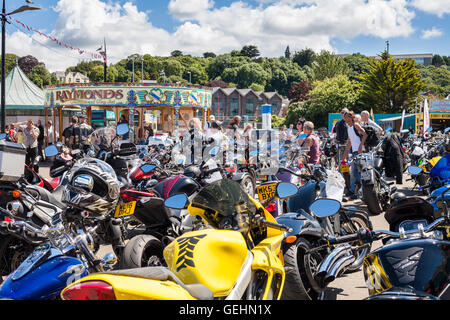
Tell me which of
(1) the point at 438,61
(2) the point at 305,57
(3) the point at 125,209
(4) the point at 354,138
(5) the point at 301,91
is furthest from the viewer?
(1) the point at 438,61

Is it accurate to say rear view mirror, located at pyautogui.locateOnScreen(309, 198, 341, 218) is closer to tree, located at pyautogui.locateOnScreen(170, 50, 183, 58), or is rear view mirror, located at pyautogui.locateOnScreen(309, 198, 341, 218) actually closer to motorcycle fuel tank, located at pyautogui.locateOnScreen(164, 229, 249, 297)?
motorcycle fuel tank, located at pyautogui.locateOnScreen(164, 229, 249, 297)

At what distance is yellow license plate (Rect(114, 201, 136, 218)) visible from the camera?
4.27 m

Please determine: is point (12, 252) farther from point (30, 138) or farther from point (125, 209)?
point (30, 138)

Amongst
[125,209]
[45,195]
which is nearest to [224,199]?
[125,209]

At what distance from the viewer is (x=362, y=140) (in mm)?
9453

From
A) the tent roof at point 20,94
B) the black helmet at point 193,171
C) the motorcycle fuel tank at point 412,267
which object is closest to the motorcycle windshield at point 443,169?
the motorcycle fuel tank at point 412,267

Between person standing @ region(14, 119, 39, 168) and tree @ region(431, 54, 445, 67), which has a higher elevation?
tree @ region(431, 54, 445, 67)

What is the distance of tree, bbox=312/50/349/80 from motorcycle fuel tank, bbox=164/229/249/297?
9277 cm

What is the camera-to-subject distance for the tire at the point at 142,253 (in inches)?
146

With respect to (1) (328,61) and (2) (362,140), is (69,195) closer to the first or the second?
(2) (362,140)

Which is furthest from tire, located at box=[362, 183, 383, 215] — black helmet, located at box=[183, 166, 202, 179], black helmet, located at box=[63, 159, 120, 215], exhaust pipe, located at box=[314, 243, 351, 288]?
exhaust pipe, located at box=[314, 243, 351, 288]

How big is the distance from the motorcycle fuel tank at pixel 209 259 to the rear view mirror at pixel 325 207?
62 centimetres

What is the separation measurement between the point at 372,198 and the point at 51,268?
254 inches

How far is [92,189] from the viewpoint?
3.77 metres
